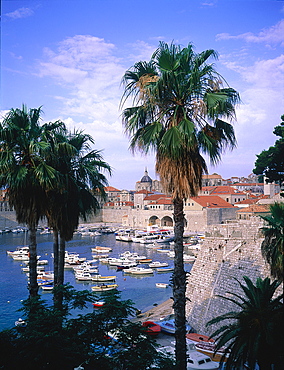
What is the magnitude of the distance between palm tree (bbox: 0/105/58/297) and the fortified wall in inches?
364

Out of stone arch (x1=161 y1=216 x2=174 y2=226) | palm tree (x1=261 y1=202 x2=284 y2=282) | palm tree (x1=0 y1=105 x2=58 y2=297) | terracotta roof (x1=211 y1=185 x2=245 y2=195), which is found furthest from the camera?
terracotta roof (x1=211 y1=185 x2=245 y2=195)

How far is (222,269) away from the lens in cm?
1812

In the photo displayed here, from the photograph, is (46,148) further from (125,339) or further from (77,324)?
(125,339)

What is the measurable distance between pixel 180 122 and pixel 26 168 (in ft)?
14.0

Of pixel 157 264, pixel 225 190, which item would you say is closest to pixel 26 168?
pixel 157 264

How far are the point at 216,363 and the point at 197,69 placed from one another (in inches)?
402

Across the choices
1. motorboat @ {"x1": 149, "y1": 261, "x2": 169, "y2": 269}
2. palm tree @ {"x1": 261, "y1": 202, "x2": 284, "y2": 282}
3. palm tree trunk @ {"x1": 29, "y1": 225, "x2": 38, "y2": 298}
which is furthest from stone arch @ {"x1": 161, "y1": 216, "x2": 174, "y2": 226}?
palm tree @ {"x1": 261, "y1": 202, "x2": 284, "y2": 282}

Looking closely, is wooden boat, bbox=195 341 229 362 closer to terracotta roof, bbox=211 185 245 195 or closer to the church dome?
terracotta roof, bbox=211 185 245 195

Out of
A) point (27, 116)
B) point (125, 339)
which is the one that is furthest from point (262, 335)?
point (27, 116)

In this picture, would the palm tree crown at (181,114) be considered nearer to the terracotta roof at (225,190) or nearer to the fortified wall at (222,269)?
the fortified wall at (222,269)

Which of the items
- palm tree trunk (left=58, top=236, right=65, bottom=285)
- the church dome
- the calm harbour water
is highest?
the church dome

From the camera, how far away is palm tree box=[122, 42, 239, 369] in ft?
26.5

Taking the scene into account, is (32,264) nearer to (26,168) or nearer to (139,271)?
(26,168)

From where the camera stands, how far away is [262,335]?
7.64 meters
